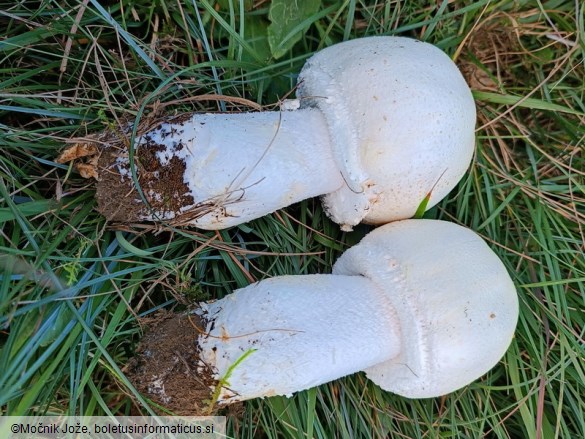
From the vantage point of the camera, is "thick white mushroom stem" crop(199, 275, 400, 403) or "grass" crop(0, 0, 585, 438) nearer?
"thick white mushroom stem" crop(199, 275, 400, 403)

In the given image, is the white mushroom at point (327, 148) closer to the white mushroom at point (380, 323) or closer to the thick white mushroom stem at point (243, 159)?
the thick white mushroom stem at point (243, 159)

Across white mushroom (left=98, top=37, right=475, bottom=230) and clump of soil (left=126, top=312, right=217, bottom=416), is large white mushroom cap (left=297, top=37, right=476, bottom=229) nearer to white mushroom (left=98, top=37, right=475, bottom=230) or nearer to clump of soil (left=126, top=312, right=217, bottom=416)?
white mushroom (left=98, top=37, right=475, bottom=230)

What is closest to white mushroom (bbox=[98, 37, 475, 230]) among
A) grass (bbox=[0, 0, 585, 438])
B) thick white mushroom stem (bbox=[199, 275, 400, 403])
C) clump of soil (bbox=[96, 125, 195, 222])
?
clump of soil (bbox=[96, 125, 195, 222])

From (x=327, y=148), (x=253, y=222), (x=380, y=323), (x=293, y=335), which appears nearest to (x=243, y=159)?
(x=327, y=148)

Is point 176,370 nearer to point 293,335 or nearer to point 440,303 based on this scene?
point 293,335

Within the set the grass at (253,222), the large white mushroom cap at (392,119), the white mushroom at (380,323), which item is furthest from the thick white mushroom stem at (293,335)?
the large white mushroom cap at (392,119)

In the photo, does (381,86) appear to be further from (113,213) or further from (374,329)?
(113,213)

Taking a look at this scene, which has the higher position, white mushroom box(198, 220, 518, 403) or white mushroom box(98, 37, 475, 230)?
white mushroom box(98, 37, 475, 230)

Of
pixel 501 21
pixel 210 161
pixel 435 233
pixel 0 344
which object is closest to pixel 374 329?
pixel 435 233
